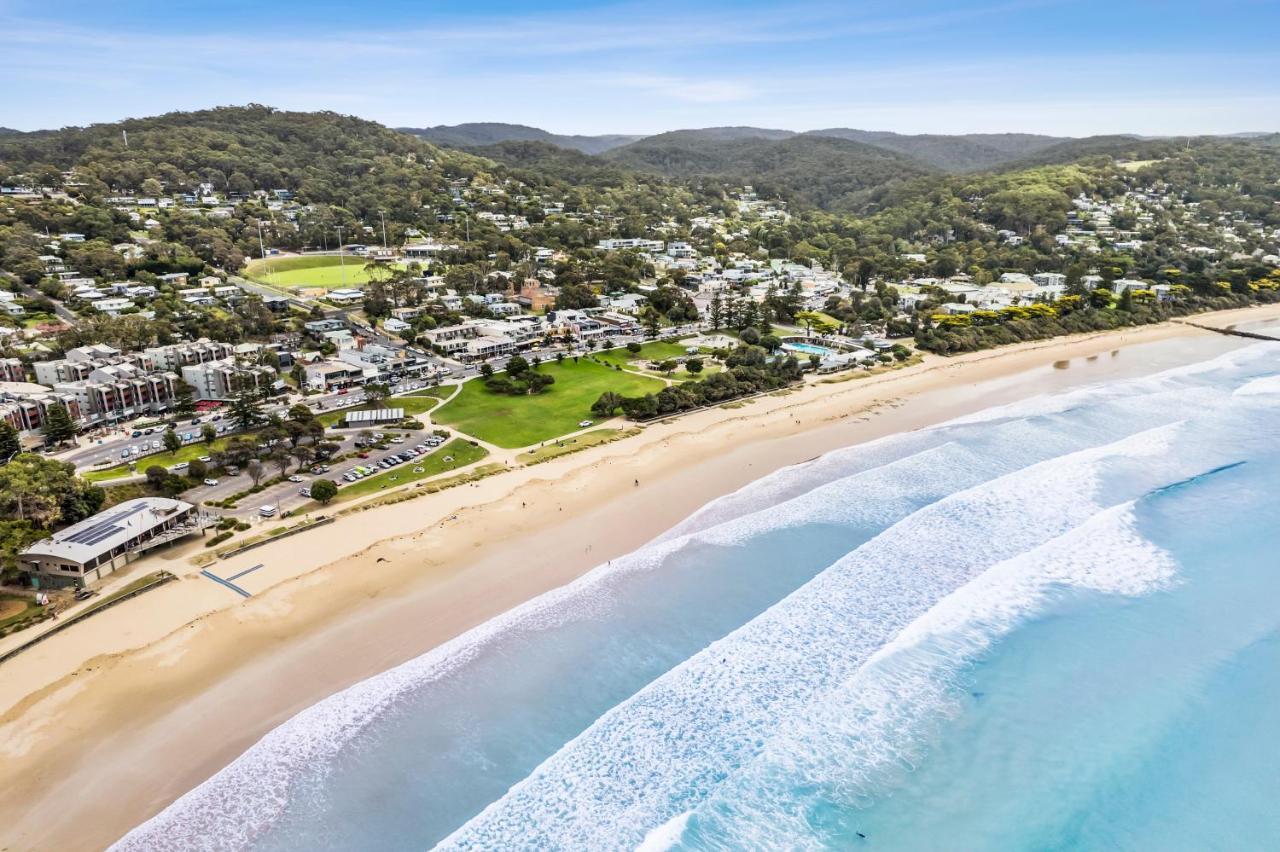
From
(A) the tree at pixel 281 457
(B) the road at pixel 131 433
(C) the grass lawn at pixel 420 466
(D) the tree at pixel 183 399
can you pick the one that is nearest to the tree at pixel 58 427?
(B) the road at pixel 131 433

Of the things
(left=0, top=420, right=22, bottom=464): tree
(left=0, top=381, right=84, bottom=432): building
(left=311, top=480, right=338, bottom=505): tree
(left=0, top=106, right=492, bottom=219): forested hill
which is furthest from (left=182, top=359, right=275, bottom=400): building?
(left=0, top=106, right=492, bottom=219): forested hill

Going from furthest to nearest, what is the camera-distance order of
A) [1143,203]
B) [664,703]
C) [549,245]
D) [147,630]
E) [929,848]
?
[1143,203] < [549,245] < [147,630] < [664,703] < [929,848]

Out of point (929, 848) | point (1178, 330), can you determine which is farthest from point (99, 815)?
point (1178, 330)

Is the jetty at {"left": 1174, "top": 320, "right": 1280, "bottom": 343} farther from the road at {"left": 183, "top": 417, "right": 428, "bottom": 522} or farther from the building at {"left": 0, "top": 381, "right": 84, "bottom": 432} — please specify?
the building at {"left": 0, "top": 381, "right": 84, "bottom": 432}

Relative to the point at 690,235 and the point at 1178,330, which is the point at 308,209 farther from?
the point at 1178,330

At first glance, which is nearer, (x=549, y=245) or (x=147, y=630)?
(x=147, y=630)

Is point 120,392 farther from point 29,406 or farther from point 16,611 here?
point 16,611
